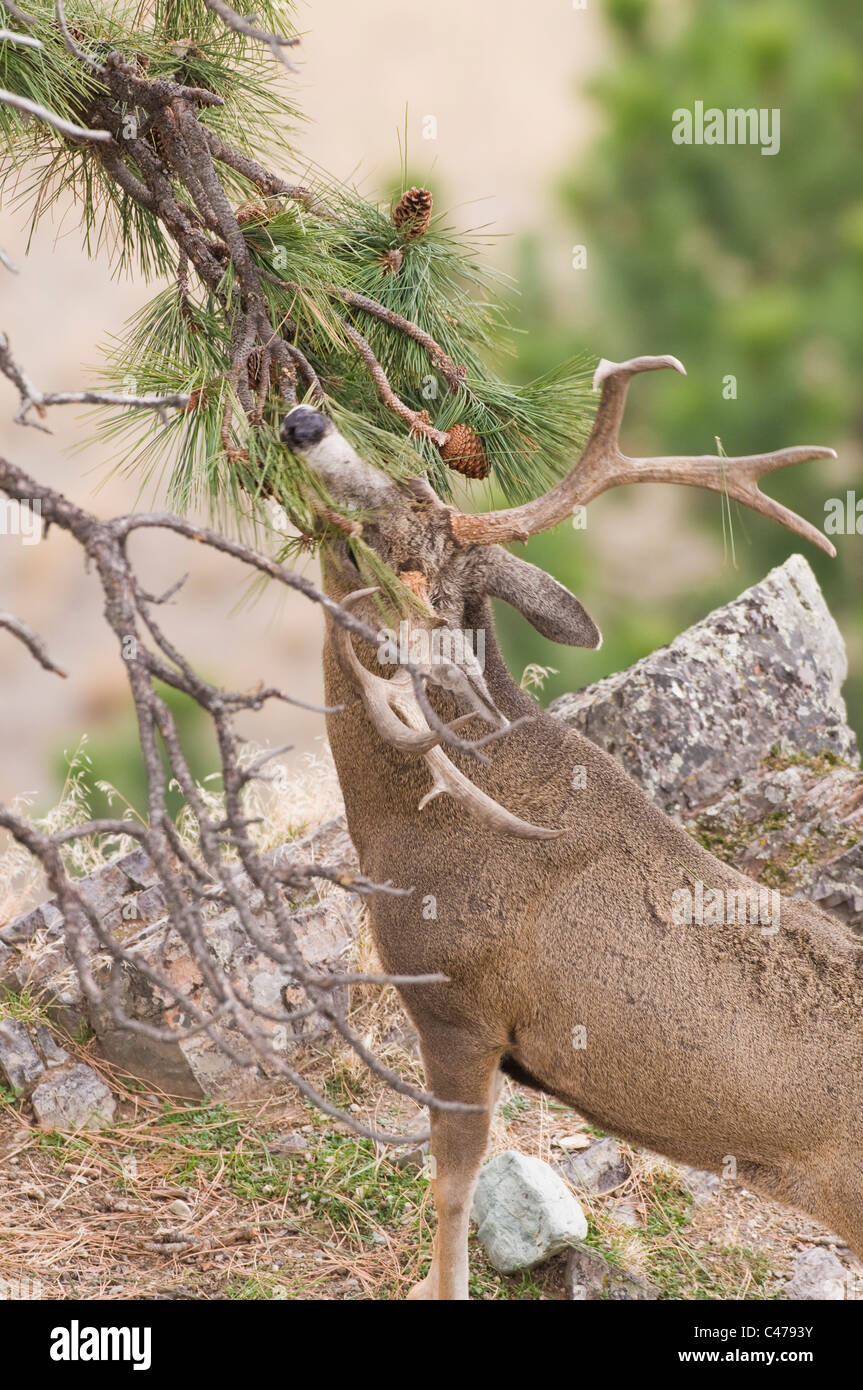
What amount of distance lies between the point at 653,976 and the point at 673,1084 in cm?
30

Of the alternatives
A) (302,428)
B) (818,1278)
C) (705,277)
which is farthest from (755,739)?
(705,277)

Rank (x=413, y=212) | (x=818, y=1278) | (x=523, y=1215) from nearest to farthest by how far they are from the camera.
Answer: (x=413, y=212) → (x=523, y=1215) → (x=818, y=1278)

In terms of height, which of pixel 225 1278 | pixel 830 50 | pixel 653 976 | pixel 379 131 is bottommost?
pixel 225 1278

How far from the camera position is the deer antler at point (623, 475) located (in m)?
3.52

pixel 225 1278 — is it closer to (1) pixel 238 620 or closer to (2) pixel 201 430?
(2) pixel 201 430

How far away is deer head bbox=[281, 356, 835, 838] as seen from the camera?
3475 mm

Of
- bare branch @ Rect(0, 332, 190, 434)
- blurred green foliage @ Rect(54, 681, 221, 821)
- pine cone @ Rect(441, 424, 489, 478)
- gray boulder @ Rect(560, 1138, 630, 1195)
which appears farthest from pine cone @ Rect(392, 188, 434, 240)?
blurred green foliage @ Rect(54, 681, 221, 821)

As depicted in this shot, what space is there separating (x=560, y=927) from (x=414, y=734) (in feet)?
2.97

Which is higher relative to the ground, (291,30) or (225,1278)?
(291,30)

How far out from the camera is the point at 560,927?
4.01m

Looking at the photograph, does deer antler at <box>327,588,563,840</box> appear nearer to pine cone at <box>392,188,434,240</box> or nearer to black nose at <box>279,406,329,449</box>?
black nose at <box>279,406,329,449</box>

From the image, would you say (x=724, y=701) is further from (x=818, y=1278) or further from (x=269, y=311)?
(x=269, y=311)

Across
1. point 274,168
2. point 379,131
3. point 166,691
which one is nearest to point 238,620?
point 379,131

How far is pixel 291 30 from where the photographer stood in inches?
173
